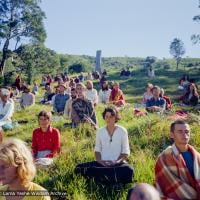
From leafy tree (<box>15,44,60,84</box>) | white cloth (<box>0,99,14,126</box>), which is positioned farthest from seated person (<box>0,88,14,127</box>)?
leafy tree (<box>15,44,60,84</box>)

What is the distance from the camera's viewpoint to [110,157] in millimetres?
7570

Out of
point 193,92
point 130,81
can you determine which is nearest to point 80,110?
point 193,92

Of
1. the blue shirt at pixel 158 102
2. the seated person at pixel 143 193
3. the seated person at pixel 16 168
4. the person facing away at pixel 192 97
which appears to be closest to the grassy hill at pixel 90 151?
the blue shirt at pixel 158 102

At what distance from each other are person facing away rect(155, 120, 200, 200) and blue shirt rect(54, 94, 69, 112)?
8117mm

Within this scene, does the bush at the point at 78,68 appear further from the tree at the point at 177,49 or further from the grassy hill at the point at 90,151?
the grassy hill at the point at 90,151

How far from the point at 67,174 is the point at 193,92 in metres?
9.58

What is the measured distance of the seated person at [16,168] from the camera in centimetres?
440

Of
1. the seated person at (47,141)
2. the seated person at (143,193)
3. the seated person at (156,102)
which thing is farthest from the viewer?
the seated person at (156,102)

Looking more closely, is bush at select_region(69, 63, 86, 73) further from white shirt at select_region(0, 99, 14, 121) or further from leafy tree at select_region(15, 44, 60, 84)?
white shirt at select_region(0, 99, 14, 121)

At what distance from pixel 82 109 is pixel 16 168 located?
6420mm

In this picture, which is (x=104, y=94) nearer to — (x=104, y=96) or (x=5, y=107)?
(x=104, y=96)

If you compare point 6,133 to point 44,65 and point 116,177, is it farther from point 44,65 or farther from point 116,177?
point 44,65

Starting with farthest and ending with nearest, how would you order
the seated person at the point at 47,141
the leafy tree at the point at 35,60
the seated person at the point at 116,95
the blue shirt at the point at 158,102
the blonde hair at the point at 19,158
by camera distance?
the leafy tree at the point at 35,60 < the seated person at the point at 116,95 < the blue shirt at the point at 158,102 < the seated person at the point at 47,141 < the blonde hair at the point at 19,158

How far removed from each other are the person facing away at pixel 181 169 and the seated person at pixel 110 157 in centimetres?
97
